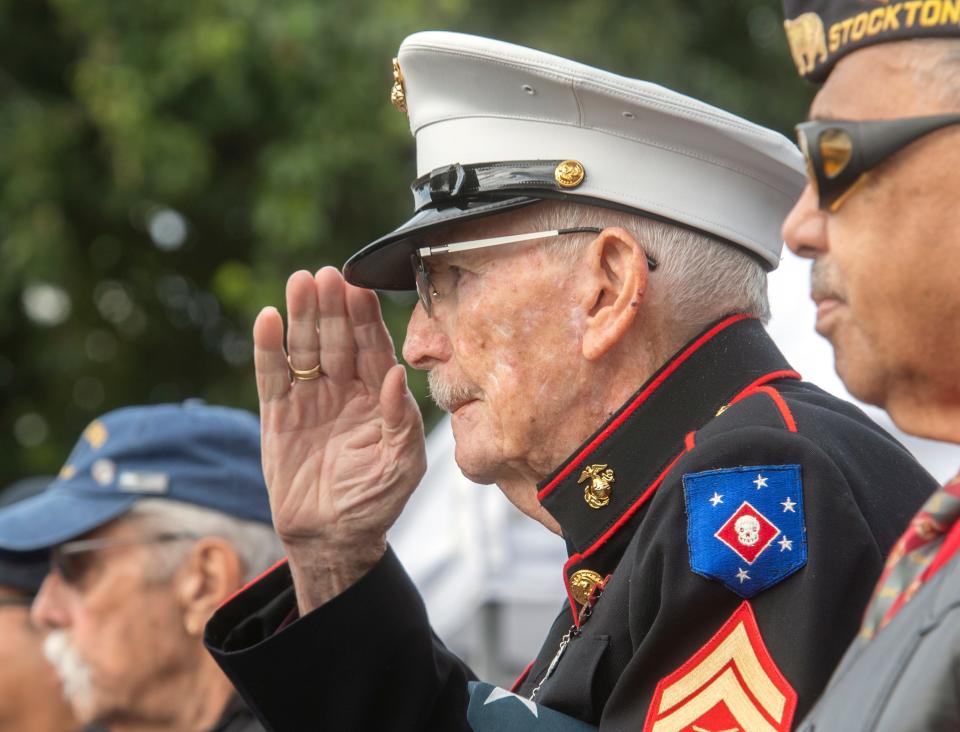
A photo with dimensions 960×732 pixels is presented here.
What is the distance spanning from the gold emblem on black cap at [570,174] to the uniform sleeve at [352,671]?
0.87m

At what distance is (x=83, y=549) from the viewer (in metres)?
4.17

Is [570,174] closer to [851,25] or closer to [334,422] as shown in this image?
[334,422]

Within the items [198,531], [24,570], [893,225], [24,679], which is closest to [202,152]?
[24,570]

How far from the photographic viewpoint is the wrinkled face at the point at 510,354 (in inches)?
101

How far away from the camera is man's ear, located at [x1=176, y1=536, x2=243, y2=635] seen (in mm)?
4008

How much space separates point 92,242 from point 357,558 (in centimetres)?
679

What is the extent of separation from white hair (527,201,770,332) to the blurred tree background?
5.01 meters

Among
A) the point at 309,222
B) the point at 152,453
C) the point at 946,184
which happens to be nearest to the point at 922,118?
the point at 946,184

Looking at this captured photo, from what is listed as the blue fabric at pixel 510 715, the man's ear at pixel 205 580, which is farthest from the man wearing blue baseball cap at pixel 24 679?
the blue fabric at pixel 510 715

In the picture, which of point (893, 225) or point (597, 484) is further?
point (597, 484)

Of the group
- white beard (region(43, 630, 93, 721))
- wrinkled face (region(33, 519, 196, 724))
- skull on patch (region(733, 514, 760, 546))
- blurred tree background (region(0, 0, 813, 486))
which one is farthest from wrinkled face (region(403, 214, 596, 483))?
blurred tree background (region(0, 0, 813, 486))

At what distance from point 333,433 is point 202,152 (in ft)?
17.4

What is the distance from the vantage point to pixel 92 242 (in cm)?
924

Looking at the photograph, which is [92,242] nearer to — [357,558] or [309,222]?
[309,222]
